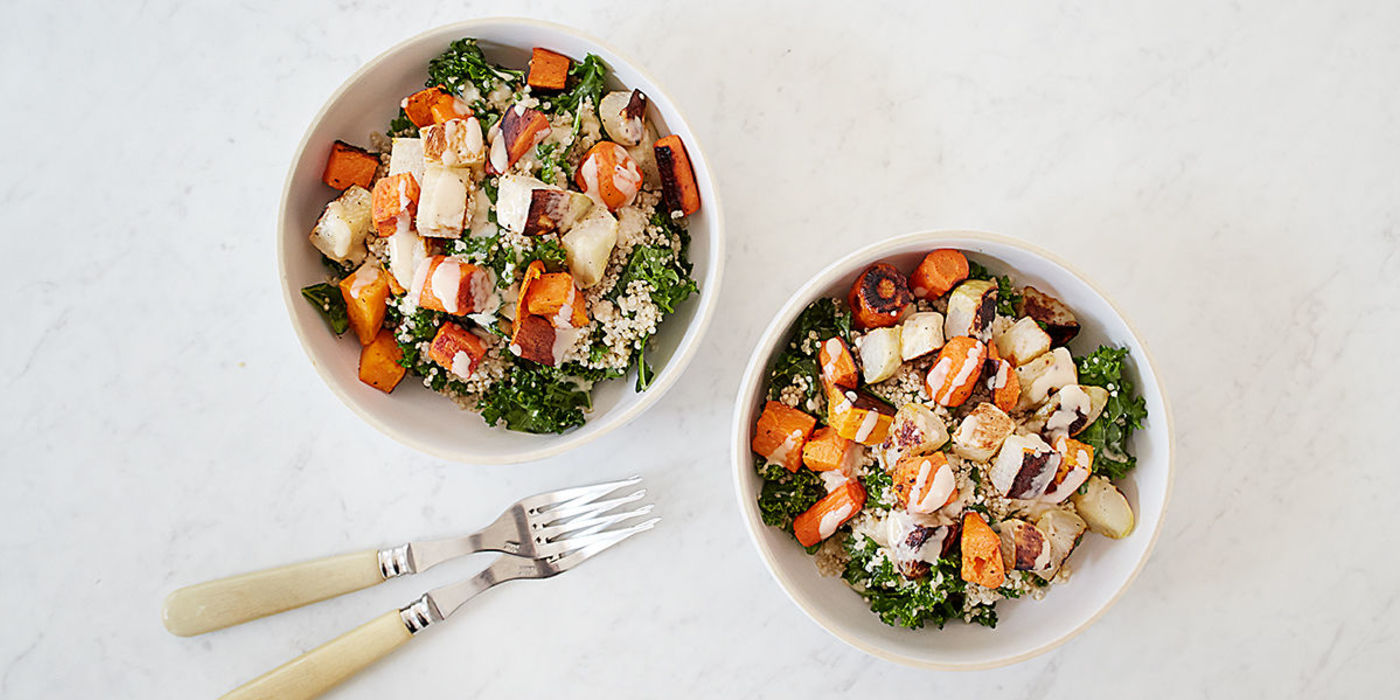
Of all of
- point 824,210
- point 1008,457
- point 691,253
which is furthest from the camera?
point 824,210

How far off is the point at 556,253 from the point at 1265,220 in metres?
1.41

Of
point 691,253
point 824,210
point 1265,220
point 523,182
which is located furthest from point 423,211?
point 1265,220

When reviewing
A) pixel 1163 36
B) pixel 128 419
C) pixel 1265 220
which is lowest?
pixel 128 419

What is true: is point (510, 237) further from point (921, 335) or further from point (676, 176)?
point (921, 335)

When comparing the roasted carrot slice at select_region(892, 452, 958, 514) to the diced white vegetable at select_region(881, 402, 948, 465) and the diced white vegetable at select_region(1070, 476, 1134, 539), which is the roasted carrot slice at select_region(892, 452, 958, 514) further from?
the diced white vegetable at select_region(1070, 476, 1134, 539)

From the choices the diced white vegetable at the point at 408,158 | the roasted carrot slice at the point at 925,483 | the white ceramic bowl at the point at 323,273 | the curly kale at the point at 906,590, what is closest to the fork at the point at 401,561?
the white ceramic bowl at the point at 323,273

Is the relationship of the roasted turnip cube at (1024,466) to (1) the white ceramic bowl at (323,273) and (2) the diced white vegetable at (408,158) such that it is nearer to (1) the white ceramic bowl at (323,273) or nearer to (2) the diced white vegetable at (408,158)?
(1) the white ceramic bowl at (323,273)

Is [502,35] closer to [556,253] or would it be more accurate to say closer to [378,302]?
[556,253]

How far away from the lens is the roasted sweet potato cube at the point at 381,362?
1.59m

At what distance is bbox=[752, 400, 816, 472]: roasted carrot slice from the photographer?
1561mm

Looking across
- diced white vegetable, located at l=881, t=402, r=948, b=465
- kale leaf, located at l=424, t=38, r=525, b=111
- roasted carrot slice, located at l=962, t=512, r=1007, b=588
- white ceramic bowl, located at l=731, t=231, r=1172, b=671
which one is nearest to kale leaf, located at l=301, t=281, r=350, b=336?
kale leaf, located at l=424, t=38, r=525, b=111

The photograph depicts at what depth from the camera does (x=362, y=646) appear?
1688 mm

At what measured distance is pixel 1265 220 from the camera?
1844 millimetres

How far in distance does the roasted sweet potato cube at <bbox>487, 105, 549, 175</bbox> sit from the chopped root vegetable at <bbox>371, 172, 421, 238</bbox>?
0.45 ft
